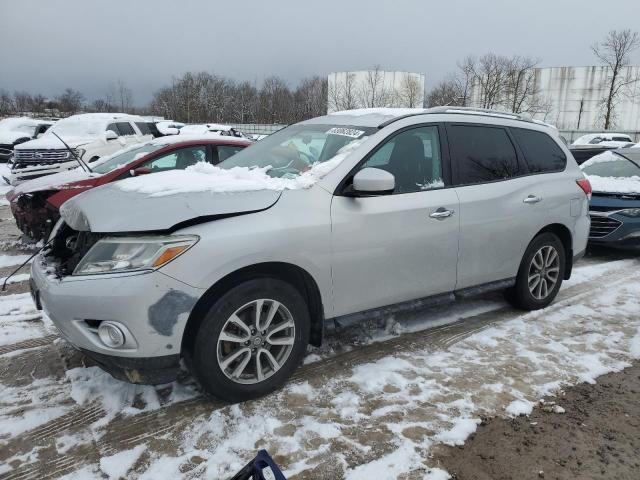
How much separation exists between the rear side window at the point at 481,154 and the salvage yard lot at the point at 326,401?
1.32 metres

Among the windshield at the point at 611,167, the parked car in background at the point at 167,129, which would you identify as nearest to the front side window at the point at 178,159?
the windshield at the point at 611,167

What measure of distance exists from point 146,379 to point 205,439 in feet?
1.51

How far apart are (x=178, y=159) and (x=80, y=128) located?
8661 millimetres

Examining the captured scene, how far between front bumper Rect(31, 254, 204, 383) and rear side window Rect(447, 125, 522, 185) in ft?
7.81

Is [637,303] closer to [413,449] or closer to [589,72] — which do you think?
[413,449]

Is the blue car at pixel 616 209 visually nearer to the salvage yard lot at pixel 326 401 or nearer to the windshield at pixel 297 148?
the salvage yard lot at pixel 326 401

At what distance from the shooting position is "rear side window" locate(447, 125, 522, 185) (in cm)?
394

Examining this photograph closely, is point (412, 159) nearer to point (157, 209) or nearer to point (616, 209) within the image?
point (157, 209)

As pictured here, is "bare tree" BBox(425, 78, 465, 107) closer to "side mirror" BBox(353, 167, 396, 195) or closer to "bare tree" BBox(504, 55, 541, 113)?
"bare tree" BBox(504, 55, 541, 113)

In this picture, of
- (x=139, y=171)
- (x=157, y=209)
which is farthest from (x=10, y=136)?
(x=157, y=209)

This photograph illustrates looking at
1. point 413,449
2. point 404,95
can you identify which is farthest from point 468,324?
point 404,95

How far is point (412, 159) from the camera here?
3.70 metres

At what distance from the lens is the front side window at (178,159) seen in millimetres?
6531

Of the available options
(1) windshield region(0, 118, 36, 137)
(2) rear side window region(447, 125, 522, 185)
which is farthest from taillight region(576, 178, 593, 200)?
(1) windshield region(0, 118, 36, 137)
